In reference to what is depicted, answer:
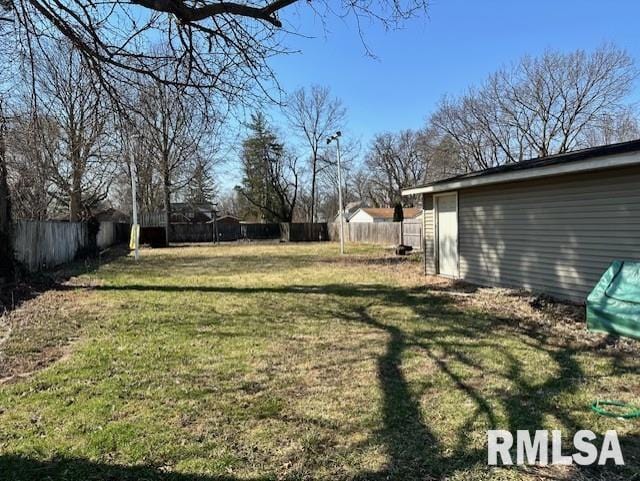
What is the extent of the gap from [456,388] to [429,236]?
7.79 m

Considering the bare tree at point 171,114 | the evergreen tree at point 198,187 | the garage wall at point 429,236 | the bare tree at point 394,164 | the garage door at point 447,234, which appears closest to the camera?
the bare tree at point 171,114

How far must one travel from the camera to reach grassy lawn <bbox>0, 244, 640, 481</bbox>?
102 inches

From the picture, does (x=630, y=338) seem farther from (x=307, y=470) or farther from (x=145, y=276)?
(x=145, y=276)

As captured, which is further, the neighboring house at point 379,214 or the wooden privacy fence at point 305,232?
the neighboring house at point 379,214

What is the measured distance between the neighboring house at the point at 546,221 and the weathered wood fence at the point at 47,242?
9499mm

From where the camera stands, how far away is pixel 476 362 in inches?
176

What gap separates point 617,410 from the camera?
3283mm

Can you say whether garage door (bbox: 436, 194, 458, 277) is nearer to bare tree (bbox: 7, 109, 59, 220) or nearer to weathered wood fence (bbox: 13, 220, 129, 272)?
bare tree (bbox: 7, 109, 59, 220)

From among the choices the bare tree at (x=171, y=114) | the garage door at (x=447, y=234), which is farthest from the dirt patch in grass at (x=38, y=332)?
the garage door at (x=447, y=234)

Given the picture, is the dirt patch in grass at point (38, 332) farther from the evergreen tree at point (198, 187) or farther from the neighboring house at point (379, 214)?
the neighboring house at point (379, 214)

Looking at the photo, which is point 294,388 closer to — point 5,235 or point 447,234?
point 447,234

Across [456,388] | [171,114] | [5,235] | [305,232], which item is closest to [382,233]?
[305,232]

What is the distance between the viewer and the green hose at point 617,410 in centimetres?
315

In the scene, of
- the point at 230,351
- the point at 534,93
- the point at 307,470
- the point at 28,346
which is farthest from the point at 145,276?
the point at 534,93
